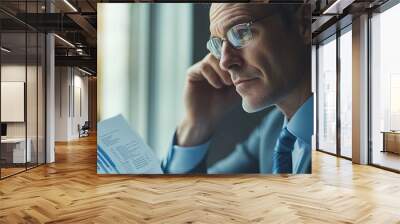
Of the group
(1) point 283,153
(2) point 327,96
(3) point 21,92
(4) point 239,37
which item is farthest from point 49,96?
(2) point 327,96

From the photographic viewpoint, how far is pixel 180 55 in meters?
6.61

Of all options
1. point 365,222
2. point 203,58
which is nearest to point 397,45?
point 203,58

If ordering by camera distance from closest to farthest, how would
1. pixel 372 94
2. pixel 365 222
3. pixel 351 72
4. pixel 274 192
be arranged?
pixel 365 222
pixel 274 192
pixel 372 94
pixel 351 72

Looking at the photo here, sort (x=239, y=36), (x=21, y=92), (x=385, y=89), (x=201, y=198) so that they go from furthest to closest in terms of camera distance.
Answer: (x=385, y=89)
(x=21, y=92)
(x=239, y=36)
(x=201, y=198)

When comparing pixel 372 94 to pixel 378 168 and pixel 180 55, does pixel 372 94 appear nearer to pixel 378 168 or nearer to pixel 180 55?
pixel 378 168

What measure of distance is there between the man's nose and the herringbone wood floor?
189cm

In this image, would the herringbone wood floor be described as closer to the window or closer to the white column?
the window

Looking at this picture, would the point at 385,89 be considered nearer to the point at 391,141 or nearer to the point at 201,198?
the point at 391,141

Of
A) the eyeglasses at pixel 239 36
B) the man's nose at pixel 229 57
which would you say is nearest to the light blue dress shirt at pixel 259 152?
the man's nose at pixel 229 57

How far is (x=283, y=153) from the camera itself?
6562 mm

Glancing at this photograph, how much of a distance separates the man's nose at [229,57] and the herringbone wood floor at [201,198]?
1.89 metres

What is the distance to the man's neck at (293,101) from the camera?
6.52 meters

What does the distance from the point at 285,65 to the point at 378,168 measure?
3.08 metres

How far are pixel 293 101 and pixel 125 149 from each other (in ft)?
9.63
